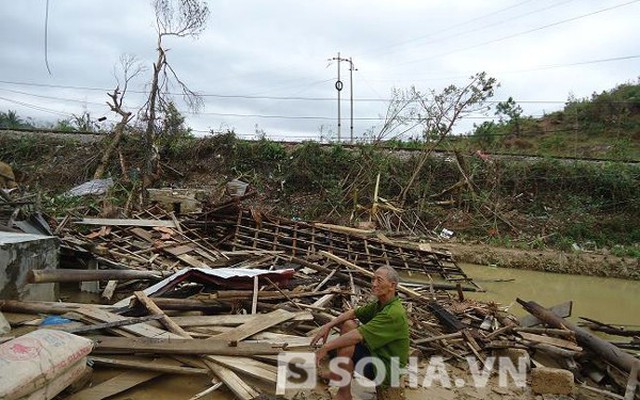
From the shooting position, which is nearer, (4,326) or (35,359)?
(35,359)

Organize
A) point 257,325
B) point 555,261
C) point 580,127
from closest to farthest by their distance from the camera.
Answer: point 257,325 → point 555,261 → point 580,127

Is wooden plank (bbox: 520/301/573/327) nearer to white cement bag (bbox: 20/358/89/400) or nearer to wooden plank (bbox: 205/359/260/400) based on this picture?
wooden plank (bbox: 205/359/260/400)

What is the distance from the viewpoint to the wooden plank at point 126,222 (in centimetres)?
876

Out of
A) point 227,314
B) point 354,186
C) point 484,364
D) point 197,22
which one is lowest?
point 484,364

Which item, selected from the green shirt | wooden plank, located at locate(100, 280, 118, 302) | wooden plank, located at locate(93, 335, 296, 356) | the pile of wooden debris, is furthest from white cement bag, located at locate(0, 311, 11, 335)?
the green shirt

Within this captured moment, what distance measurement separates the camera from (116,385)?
150 inches

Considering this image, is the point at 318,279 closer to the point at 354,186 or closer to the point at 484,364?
the point at 484,364

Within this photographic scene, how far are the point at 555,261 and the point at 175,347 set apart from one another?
10.9m

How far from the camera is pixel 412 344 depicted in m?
5.17

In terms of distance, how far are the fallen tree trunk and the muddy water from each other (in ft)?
6.57

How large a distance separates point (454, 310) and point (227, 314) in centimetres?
315

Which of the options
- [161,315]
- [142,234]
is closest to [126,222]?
[142,234]

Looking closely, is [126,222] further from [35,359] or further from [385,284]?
[385,284]

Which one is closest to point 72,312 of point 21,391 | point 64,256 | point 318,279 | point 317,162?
point 21,391
